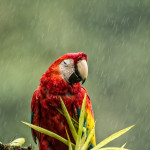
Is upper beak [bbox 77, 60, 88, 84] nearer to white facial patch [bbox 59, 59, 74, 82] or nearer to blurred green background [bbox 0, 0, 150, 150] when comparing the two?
white facial patch [bbox 59, 59, 74, 82]

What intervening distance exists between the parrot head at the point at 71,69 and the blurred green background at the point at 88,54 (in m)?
4.29

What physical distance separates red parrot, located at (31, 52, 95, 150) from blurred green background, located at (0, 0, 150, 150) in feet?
13.7

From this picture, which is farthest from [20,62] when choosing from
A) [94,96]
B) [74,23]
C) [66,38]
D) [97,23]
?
[97,23]

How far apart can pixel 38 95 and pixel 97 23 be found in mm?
10349

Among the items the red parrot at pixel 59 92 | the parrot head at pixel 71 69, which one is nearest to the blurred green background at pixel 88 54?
the red parrot at pixel 59 92

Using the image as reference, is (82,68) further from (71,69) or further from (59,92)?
(59,92)

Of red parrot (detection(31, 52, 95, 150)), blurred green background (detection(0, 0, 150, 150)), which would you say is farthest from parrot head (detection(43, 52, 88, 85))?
blurred green background (detection(0, 0, 150, 150))

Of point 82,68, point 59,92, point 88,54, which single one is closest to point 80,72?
point 82,68

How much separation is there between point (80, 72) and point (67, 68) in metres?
0.09

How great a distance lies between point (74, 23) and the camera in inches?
402

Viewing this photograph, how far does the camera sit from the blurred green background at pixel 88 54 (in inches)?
263

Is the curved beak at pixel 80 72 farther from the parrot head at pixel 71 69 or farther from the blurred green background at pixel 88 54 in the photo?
the blurred green background at pixel 88 54

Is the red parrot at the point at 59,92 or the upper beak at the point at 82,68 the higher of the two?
the upper beak at the point at 82,68

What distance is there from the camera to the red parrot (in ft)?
5.67
